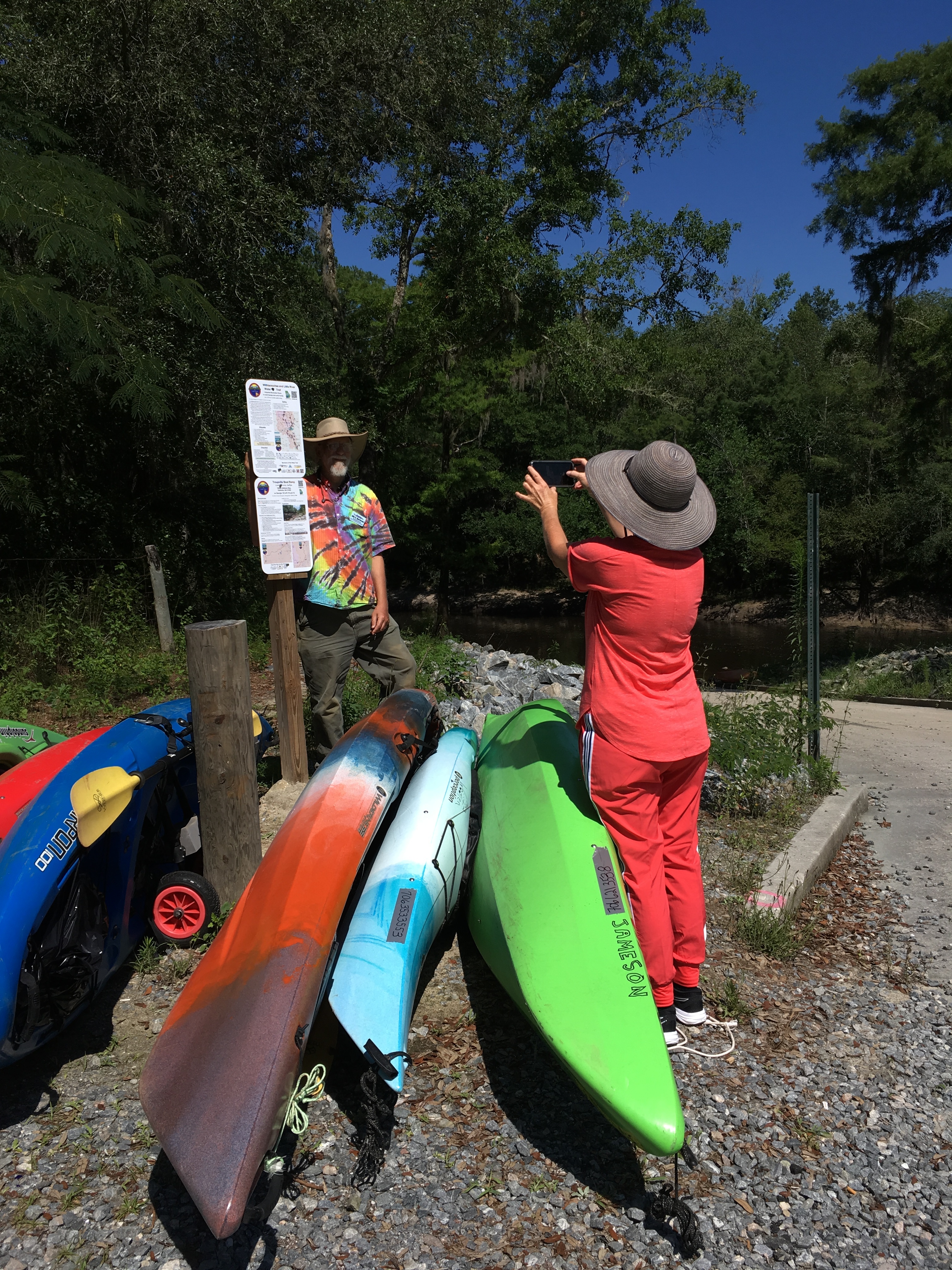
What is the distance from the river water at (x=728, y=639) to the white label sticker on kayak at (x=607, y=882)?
1523cm

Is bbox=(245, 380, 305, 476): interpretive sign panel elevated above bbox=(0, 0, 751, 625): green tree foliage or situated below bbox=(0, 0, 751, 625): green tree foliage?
below

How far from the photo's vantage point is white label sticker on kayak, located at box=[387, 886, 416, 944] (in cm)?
280

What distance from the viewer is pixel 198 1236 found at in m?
2.12

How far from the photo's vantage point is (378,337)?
17828mm

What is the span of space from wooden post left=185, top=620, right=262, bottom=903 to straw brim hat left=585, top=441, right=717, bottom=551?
5.38ft

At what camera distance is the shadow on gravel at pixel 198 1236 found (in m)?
2.06

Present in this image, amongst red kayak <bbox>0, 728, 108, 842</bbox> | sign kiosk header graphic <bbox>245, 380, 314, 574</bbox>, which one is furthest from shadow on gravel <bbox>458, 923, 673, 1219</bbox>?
sign kiosk header graphic <bbox>245, 380, 314, 574</bbox>

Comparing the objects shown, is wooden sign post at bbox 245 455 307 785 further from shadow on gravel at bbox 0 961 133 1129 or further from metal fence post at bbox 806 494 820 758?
metal fence post at bbox 806 494 820 758

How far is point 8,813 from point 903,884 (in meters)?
4.53

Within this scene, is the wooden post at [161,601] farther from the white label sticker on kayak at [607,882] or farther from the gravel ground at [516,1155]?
the white label sticker on kayak at [607,882]

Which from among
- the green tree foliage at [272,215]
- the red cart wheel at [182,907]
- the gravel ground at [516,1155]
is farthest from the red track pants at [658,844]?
the green tree foliage at [272,215]

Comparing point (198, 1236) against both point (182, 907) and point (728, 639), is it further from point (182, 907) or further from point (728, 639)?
point (728, 639)

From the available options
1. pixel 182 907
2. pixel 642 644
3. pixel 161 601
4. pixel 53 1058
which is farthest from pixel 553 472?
pixel 161 601

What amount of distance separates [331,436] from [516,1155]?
12.0ft
